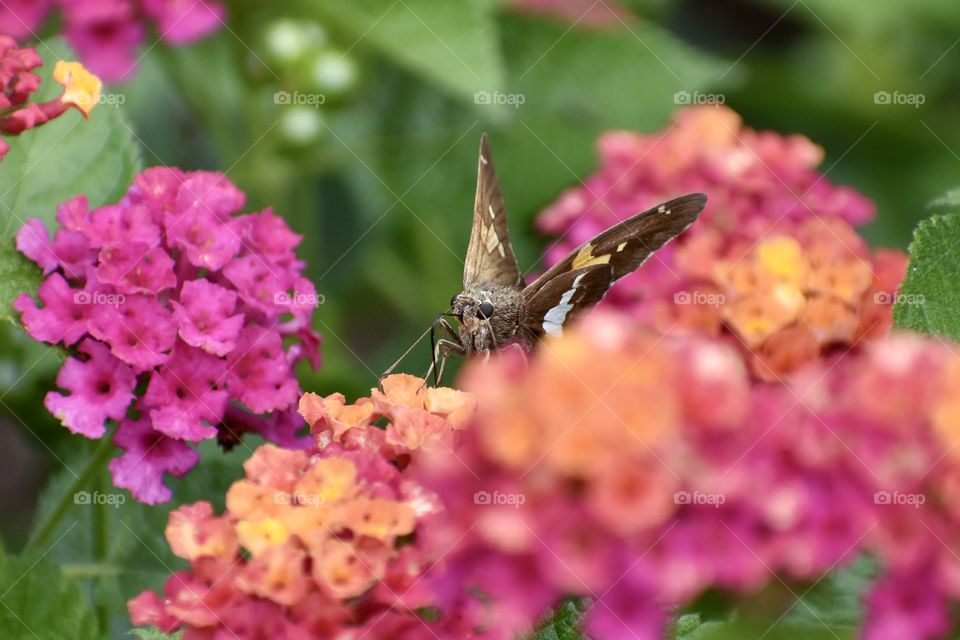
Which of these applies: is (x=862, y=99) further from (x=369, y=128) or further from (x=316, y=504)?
(x=316, y=504)

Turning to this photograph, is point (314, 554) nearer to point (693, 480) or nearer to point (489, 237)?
point (693, 480)

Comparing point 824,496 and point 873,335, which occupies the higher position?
point 873,335

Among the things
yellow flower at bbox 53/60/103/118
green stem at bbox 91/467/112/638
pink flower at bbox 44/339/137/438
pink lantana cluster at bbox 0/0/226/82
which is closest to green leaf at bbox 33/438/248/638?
green stem at bbox 91/467/112/638

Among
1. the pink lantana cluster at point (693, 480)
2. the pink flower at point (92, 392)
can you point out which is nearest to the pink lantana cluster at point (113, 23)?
the pink flower at point (92, 392)

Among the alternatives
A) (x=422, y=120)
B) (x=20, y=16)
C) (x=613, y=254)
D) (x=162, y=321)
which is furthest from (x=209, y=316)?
(x=422, y=120)

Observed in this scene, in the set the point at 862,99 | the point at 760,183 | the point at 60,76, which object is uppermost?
the point at 862,99

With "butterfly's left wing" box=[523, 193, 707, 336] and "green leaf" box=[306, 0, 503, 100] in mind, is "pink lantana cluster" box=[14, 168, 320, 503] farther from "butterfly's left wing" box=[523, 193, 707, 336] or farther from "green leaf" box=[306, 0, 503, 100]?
"green leaf" box=[306, 0, 503, 100]

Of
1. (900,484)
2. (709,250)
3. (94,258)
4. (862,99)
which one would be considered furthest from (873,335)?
(862,99)

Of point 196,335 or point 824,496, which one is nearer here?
point 824,496
